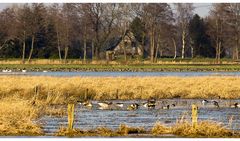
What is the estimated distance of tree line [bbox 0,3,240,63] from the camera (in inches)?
3076

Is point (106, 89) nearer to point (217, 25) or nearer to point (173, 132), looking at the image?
point (173, 132)

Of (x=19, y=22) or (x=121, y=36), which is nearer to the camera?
(x=19, y=22)

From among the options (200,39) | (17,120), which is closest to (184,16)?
(200,39)

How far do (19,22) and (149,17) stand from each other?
1598cm

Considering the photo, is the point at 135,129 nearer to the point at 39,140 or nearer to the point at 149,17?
the point at 39,140

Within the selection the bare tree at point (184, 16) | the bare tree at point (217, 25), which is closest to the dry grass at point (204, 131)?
the bare tree at point (217, 25)

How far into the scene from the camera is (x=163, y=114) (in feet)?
93.1

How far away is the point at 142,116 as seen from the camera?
1089 inches

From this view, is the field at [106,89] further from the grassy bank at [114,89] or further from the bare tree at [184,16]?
the bare tree at [184,16]

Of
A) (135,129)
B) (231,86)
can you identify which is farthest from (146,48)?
(135,129)

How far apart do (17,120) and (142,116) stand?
705 centimetres

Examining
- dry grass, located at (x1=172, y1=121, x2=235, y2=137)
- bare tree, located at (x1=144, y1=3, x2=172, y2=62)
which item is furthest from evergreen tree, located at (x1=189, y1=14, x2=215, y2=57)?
dry grass, located at (x1=172, y1=121, x2=235, y2=137)

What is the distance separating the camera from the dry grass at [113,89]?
33375 millimetres

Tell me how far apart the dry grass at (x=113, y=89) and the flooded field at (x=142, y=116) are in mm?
2243
